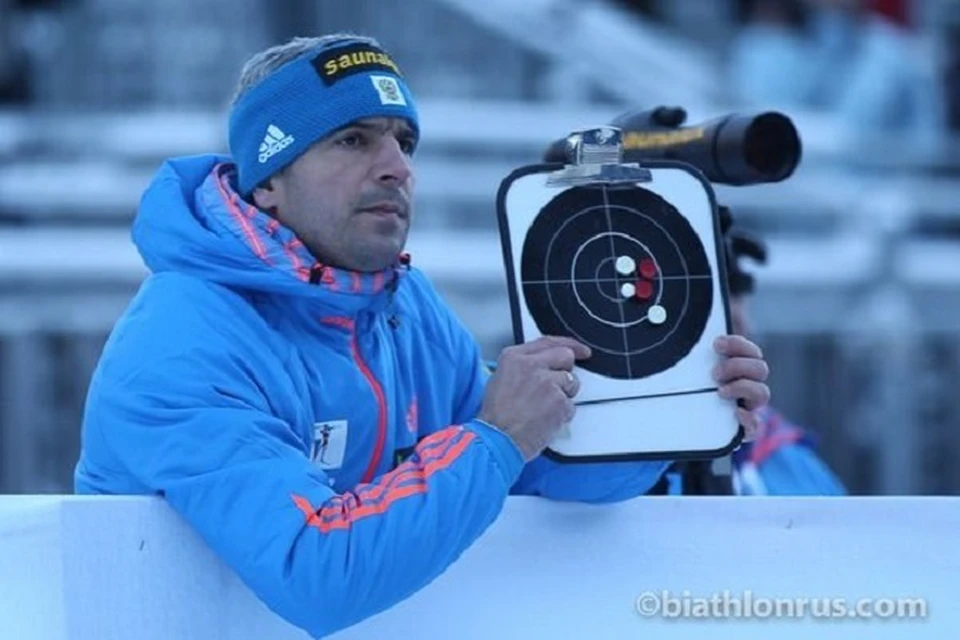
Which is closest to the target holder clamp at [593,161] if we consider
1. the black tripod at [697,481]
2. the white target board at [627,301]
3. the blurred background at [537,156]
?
the white target board at [627,301]

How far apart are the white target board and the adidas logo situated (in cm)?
34

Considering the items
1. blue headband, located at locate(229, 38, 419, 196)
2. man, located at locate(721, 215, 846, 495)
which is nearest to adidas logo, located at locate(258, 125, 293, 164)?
blue headband, located at locate(229, 38, 419, 196)

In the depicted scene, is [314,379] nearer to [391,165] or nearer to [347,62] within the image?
[391,165]

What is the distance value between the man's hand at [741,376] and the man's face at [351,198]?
0.53m

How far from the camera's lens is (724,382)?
334cm

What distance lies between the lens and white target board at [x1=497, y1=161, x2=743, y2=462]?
330cm

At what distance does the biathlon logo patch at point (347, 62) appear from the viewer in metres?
3.38

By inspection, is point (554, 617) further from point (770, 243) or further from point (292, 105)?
point (770, 243)

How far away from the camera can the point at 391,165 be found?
337cm

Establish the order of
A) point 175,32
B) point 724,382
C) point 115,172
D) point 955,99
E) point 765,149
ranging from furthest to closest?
point 955,99 < point 175,32 < point 115,172 < point 765,149 < point 724,382

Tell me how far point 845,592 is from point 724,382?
14.8 inches

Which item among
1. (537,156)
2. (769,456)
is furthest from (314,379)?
(537,156)

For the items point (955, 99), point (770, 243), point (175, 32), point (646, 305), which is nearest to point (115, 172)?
point (175, 32)

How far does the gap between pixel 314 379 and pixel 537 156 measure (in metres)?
4.29
